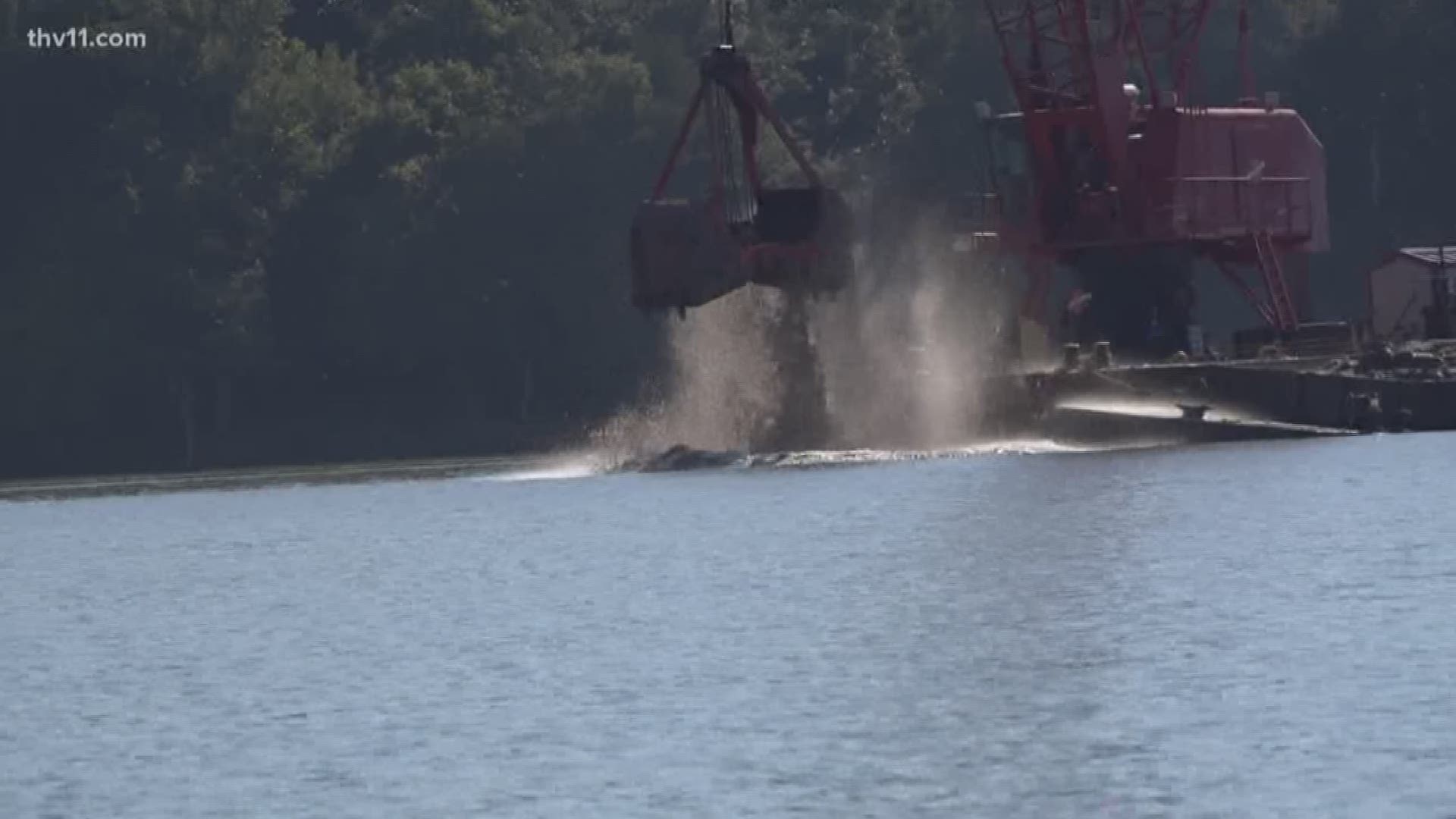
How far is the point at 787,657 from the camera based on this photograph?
4031 centimetres

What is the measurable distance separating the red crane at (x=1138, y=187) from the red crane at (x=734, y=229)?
8153 millimetres

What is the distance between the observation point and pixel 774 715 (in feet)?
117

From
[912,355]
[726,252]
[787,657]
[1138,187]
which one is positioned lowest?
[787,657]

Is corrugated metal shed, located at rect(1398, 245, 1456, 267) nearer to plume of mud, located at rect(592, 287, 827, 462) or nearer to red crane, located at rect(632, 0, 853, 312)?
plume of mud, located at rect(592, 287, 827, 462)

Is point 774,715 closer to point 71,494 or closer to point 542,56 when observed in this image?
point 71,494

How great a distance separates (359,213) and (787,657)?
259 ft

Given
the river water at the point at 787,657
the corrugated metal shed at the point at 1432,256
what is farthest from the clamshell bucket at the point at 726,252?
the corrugated metal shed at the point at 1432,256

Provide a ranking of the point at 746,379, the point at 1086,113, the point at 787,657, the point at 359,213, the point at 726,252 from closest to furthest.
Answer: the point at 787,657
the point at 726,252
the point at 746,379
the point at 1086,113
the point at 359,213

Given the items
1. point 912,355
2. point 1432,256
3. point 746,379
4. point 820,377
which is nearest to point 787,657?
point 820,377

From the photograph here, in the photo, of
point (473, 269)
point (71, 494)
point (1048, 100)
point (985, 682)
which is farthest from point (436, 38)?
point (985, 682)

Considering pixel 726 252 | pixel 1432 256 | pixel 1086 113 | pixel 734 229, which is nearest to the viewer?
pixel 726 252

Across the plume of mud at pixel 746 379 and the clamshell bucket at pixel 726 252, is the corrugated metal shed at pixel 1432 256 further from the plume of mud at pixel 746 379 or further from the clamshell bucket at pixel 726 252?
the clamshell bucket at pixel 726 252

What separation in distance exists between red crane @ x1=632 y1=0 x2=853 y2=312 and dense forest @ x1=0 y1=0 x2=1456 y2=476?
133 feet

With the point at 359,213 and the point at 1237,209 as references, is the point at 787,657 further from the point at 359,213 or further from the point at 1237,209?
the point at 359,213
